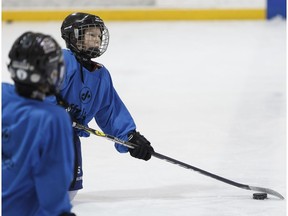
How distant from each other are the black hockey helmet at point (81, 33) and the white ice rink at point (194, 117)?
26.4 inches

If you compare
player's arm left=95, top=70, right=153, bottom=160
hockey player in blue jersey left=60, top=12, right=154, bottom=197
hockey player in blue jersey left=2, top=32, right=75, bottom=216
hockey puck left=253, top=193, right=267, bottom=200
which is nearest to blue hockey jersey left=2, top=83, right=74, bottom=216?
hockey player in blue jersey left=2, top=32, right=75, bottom=216

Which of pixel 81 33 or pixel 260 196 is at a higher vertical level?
pixel 81 33

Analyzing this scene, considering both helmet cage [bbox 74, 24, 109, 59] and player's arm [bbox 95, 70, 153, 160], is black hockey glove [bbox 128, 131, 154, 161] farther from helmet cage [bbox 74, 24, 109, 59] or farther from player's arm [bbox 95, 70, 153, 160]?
helmet cage [bbox 74, 24, 109, 59]

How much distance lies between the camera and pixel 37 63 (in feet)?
7.14

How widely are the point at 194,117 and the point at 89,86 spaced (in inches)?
71.5

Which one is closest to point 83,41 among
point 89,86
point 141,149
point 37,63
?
point 89,86

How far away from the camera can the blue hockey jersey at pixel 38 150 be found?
213cm

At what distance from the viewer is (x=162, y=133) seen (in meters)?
4.75

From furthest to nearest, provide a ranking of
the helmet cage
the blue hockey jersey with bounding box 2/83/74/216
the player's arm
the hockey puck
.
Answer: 1. the hockey puck
2. the player's arm
3. the helmet cage
4. the blue hockey jersey with bounding box 2/83/74/216

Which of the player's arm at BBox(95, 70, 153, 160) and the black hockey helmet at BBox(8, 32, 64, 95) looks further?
the player's arm at BBox(95, 70, 153, 160)

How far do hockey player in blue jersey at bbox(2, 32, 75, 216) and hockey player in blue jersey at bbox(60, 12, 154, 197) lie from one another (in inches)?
41.5

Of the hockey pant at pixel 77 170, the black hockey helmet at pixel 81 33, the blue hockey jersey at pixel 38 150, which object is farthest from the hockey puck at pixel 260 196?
the blue hockey jersey at pixel 38 150

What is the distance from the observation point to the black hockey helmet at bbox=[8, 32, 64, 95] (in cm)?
217

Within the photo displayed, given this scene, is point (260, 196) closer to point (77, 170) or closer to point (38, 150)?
point (77, 170)
